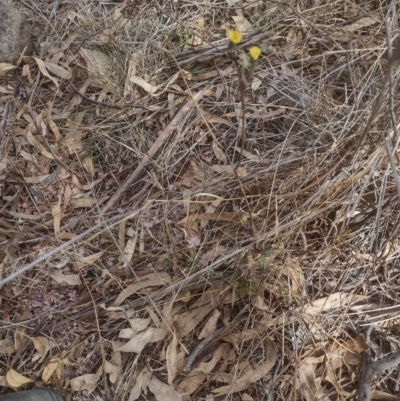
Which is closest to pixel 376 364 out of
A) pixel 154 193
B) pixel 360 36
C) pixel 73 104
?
pixel 154 193

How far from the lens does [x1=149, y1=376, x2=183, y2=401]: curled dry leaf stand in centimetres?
142

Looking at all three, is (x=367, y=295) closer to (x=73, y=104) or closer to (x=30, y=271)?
(x=30, y=271)

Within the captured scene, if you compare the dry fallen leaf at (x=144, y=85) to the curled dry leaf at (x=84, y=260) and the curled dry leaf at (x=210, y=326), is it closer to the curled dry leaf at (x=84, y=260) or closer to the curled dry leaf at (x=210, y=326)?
the curled dry leaf at (x=84, y=260)

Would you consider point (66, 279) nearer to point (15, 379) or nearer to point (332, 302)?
point (15, 379)

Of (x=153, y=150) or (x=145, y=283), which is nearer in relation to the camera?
(x=145, y=283)

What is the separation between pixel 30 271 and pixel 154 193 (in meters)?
0.47

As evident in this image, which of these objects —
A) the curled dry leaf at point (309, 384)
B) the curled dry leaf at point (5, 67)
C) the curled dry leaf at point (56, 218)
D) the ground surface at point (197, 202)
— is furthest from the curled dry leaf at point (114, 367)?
the curled dry leaf at point (5, 67)

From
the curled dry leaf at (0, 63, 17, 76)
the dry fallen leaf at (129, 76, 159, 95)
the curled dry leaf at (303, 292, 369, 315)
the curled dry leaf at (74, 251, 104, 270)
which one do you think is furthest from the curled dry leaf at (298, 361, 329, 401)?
the curled dry leaf at (0, 63, 17, 76)

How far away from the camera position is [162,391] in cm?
143

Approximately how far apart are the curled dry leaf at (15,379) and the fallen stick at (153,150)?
1.85 ft

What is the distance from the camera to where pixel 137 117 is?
5.50 feet

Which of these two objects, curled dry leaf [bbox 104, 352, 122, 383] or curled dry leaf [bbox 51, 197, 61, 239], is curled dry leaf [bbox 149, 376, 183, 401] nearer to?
curled dry leaf [bbox 104, 352, 122, 383]

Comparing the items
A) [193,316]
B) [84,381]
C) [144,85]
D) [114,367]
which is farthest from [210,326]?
[144,85]

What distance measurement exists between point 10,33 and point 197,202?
0.93m
